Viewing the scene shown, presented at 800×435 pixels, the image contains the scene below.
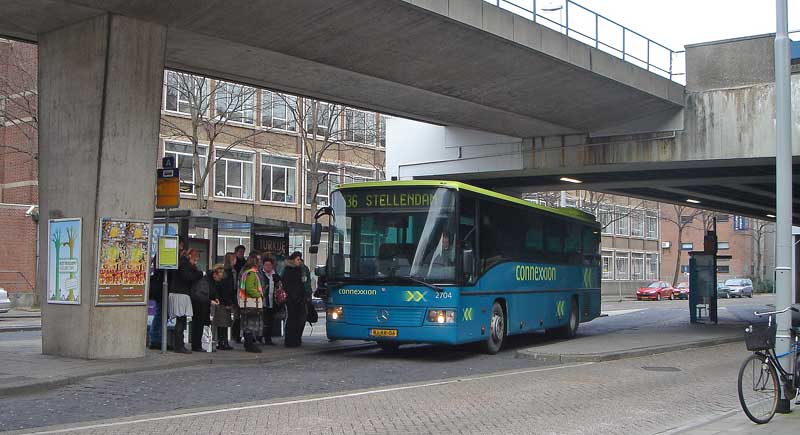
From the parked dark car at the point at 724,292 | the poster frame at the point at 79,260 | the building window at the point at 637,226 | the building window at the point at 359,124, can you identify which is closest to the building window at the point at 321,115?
the building window at the point at 359,124

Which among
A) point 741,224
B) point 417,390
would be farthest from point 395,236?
point 741,224

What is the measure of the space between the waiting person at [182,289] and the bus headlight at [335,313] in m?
2.62

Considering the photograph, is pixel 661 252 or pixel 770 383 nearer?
pixel 770 383

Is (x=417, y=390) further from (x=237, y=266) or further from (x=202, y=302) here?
(x=237, y=266)

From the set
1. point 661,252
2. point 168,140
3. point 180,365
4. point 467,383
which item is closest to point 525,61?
point 467,383

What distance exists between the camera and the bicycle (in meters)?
9.42

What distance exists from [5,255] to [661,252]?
67787mm

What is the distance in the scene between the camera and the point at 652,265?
282 feet

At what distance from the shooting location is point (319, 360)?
53.6 feet

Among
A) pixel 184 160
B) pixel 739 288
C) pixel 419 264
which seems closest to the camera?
pixel 419 264

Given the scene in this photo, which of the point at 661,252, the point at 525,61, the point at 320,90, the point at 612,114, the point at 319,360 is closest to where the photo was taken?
the point at 319,360

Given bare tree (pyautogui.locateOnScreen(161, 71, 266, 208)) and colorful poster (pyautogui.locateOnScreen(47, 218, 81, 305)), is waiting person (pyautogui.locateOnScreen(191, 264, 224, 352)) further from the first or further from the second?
bare tree (pyautogui.locateOnScreen(161, 71, 266, 208))

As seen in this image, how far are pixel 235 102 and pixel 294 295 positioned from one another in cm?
2817

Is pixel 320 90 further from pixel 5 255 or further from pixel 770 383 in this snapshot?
pixel 5 255
